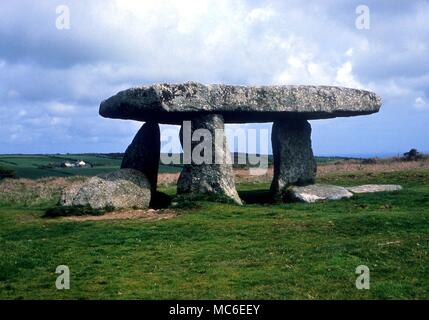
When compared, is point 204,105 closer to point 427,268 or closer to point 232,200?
point 232,200

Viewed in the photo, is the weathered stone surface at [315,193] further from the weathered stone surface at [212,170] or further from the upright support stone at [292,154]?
the weathered stone surface at [212,170]

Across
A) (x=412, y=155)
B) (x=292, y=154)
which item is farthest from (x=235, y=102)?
(x=412, y=155)

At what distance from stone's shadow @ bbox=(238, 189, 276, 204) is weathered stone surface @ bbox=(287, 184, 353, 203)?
104 centimetres

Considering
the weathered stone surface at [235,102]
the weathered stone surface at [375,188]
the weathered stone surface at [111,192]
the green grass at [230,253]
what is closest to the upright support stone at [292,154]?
the weathered stone surface at [235,102]

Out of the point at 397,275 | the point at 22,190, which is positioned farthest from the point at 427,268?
the point at 22,190

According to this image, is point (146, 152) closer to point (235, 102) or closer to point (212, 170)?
point (212, 170)

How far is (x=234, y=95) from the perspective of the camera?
2372 cm

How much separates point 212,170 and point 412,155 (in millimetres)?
32619

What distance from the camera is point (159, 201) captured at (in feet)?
82.8

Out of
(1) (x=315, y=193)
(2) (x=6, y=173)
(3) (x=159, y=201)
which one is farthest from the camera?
(2) (x=6, y=173)

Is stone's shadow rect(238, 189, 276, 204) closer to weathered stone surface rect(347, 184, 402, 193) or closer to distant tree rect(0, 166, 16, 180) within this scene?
weathered stone surface rect(347, 184, 402, 193)

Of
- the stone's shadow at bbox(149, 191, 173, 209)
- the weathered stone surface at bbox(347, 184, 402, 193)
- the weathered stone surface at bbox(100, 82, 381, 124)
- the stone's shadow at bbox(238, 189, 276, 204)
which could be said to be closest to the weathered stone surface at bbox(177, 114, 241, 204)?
the weathered stone surface at bbox(100, 82, 381, 124)

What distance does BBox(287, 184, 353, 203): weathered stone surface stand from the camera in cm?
2403

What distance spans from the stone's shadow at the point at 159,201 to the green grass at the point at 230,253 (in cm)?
326
